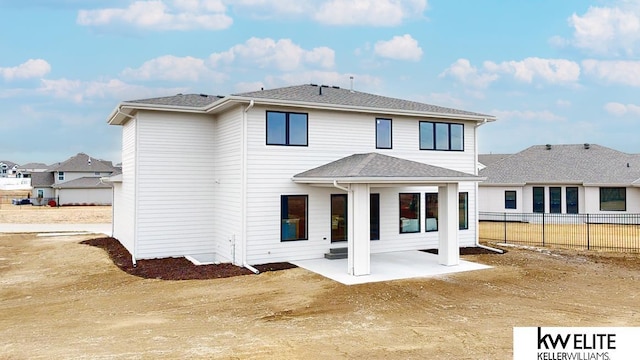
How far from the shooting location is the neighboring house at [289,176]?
13.4 m

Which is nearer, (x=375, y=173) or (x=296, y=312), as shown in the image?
(x=296, y=312)

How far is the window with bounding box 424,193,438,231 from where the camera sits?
16594 millimetres

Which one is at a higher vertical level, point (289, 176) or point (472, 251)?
point (289, 176)

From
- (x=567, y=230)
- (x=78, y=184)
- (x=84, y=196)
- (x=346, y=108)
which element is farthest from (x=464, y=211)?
(x=78, y=184)

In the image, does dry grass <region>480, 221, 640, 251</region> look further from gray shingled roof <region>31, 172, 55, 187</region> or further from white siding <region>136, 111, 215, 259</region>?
gray shingled roof <region>31, 172, 55, 187</region>

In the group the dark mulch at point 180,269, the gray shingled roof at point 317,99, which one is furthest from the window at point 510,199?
the dark mulch at point 180,269

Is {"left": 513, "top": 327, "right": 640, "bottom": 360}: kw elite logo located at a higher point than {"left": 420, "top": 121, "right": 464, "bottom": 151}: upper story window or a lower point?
lower

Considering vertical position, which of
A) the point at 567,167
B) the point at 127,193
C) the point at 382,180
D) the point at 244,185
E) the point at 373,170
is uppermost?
the point at 567,167

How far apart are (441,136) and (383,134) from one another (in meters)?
2.67

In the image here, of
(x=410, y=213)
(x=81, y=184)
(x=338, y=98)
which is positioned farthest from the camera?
(x=81, y=184)

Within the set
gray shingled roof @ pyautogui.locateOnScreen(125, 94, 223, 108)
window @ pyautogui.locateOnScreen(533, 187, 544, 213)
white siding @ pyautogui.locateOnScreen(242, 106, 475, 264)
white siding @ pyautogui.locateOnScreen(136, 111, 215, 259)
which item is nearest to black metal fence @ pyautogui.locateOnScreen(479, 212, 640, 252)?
window @ pyautogui.locateOnScreen(533, 187, 544, 213)

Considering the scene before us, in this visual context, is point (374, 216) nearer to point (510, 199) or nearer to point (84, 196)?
point (510, 199)

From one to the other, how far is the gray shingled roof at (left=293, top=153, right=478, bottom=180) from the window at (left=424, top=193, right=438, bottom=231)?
304 centimetres

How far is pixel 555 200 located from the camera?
28500 mm
